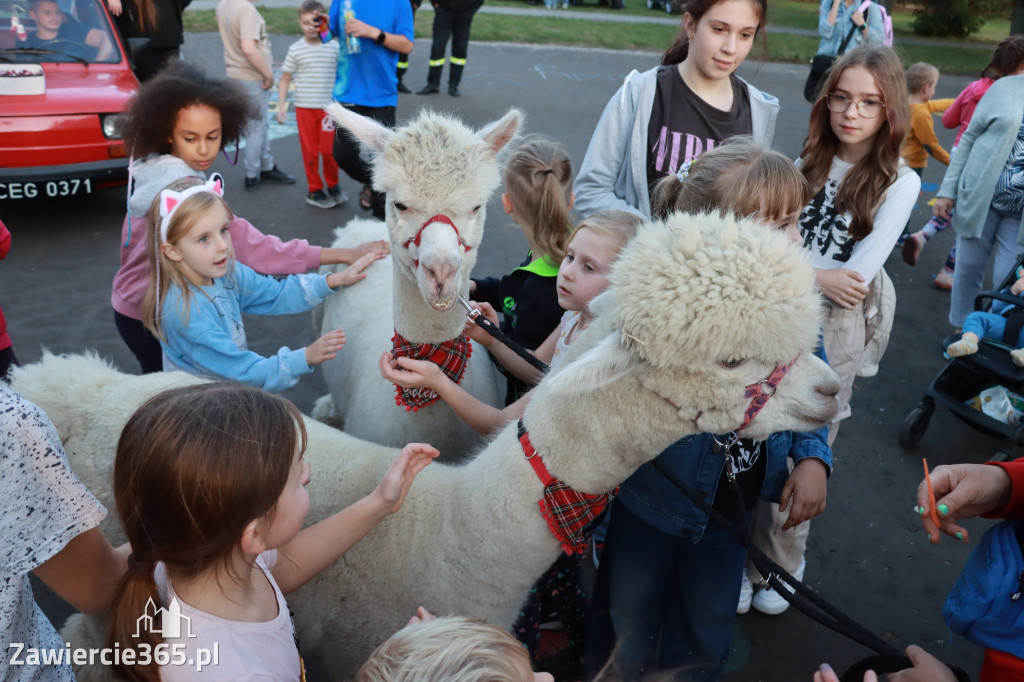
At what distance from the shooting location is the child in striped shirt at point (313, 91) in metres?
6.70

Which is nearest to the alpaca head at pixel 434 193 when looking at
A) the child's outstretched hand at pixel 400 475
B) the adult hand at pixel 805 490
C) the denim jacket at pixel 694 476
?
the child's outstretched hand at pixel 400 475

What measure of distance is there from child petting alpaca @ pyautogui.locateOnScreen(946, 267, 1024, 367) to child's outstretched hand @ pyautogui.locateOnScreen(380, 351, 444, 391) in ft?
10.0

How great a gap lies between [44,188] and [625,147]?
541 cm

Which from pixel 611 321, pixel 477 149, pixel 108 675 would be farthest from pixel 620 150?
pixel 108 675

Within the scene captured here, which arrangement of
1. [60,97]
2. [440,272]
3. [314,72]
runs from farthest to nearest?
[314,72]
[60,97]
[440,272]

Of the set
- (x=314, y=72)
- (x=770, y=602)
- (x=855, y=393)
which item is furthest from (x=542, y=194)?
(x=314, y=72)

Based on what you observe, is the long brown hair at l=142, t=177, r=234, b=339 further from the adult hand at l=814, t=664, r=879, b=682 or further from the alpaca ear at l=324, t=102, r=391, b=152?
the adult hand at l=814, t=664, r=879, b=682

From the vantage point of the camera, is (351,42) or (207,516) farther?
(351,42)

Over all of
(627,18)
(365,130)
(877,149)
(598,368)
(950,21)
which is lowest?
(598,368)

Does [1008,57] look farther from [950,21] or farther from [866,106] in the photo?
[950,21]

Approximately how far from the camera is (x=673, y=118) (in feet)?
8.70

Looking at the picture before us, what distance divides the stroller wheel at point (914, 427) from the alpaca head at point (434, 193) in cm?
316

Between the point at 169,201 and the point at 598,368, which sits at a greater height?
the point at 598,368

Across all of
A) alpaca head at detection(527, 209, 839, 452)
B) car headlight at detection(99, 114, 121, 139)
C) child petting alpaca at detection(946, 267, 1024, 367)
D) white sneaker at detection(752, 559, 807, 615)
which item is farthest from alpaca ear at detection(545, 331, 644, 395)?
car headlight at detection(99, 114, 121, 139)
